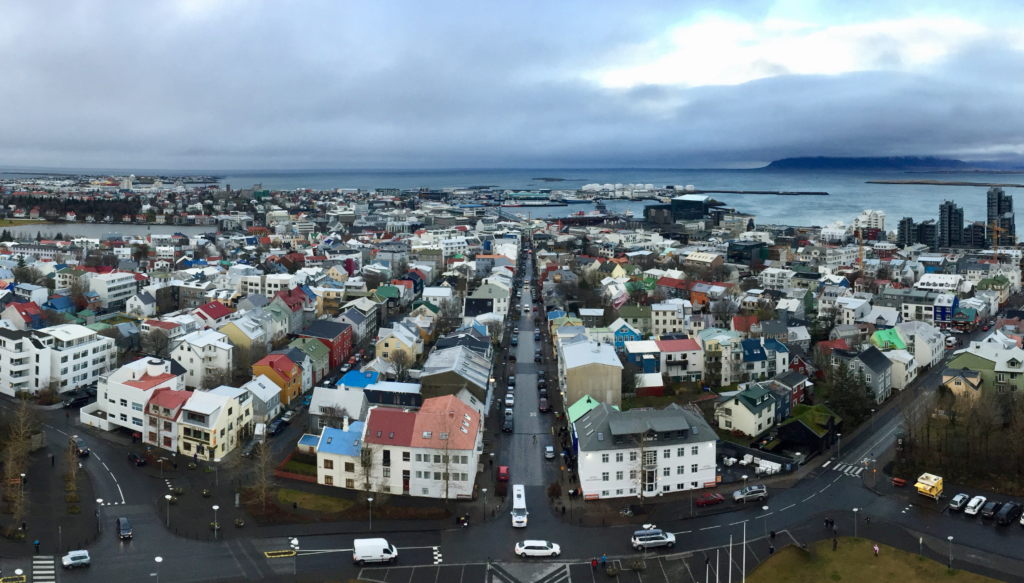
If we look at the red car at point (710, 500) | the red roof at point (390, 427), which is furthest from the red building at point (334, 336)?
the red car at point (710, 500)

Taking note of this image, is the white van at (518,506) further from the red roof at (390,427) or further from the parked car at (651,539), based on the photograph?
the red roof at (390,427)

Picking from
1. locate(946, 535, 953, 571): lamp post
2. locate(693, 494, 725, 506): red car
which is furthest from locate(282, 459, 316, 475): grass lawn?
locate(946, 535, 953, 571): lamp post

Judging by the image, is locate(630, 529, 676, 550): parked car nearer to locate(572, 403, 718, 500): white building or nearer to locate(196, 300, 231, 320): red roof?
locate(572, 403, 718, 500): white building

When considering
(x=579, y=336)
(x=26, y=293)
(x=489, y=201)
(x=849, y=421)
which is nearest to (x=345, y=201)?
(x=489, y=201)

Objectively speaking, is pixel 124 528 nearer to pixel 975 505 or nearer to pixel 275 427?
pixel 275 427

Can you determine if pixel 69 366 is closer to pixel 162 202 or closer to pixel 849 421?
pixel 849 421
